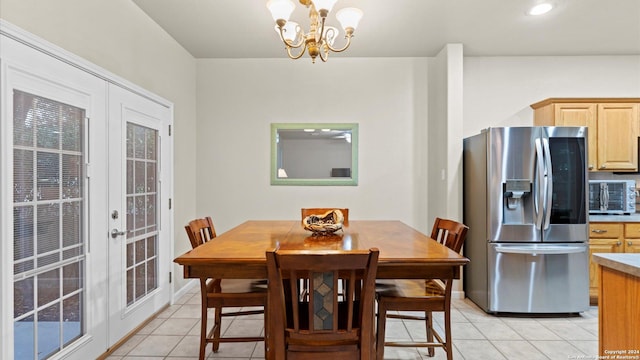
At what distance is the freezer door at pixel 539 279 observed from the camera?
10.2ft

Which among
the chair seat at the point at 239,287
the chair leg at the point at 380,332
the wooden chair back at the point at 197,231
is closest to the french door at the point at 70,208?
the wooden chair back at the point at 197,231

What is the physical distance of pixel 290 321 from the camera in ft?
5.44

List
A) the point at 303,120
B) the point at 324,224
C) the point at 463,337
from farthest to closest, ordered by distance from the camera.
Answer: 1. the point at 303,120
2. the point at 463,337
3. the point at 324,224

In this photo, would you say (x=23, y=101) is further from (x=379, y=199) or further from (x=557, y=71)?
(x=557, y=71)

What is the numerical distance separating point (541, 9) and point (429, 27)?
90 cm

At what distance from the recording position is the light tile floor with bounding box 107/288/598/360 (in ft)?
8.02

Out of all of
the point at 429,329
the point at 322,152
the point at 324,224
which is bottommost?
the point at 429,329

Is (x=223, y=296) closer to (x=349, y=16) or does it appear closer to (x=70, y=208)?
(x=70, y=208)

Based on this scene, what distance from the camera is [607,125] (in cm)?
355

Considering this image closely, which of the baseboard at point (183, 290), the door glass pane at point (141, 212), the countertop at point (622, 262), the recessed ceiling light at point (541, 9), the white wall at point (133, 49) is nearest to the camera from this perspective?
the countertop at point (622, 262)

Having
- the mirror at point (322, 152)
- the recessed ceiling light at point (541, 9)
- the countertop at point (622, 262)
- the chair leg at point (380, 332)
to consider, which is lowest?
the chair leg at point (380, 332)

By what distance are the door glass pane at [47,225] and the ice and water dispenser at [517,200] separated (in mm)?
3315

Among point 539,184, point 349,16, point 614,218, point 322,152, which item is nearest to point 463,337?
point 539,184

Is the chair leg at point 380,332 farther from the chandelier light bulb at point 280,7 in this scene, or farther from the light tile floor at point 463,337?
the chandelier light bulb at point 280,7
